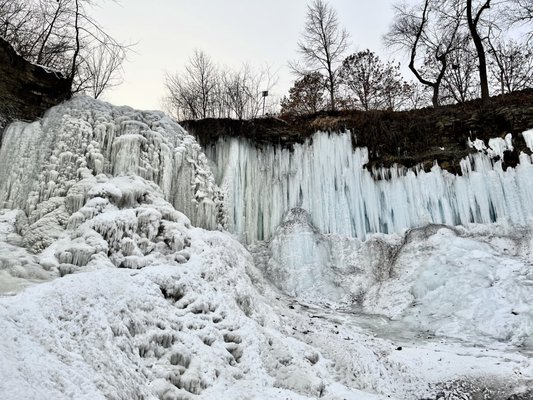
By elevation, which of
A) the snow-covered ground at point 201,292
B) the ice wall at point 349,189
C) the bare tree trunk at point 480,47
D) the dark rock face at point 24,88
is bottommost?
the snow-covered ground at point 201,292

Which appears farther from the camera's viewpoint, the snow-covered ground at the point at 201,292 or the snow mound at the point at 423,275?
the snow mound at the point at 423,275

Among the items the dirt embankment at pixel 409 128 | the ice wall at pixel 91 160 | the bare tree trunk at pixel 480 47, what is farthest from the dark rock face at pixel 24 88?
the bare tree trunk at pixel 480 47

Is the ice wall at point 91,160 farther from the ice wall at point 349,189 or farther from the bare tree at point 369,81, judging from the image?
the bare tree at point 369,81

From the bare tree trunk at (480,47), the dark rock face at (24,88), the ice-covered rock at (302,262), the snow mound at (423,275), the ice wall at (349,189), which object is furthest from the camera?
the bare tree trunk at (480,47)

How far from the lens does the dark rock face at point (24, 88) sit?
10.1 metres

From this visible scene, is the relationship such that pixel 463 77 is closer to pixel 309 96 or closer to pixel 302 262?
pixel 309 96

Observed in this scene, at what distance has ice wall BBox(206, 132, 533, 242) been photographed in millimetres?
11734

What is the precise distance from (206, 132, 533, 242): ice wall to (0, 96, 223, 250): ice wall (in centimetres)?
180

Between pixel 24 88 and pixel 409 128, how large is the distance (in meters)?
Answer: 11.1

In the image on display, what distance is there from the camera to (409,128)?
13.6 metres

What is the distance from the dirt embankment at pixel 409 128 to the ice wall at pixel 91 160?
286cm

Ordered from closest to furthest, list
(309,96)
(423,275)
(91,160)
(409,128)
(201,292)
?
(201,292) → (91,160) → (423,275) → (409,128) → (309,96)

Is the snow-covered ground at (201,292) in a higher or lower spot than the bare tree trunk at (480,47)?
lower

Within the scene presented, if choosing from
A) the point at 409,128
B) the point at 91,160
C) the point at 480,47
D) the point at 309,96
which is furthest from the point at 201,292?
the point at 309,96
